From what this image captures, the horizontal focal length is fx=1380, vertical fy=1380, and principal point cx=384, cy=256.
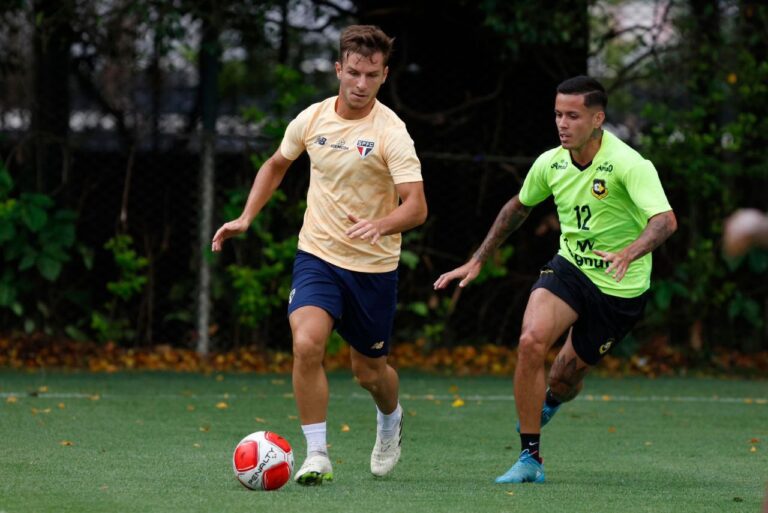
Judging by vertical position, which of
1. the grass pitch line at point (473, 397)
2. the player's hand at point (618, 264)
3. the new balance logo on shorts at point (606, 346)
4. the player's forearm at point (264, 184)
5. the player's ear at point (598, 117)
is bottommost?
the grass pitch line at point (473, 397)

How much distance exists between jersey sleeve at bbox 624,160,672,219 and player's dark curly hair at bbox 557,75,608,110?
0.37 meters

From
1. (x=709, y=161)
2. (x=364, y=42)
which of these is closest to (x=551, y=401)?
(x=364, y=42)

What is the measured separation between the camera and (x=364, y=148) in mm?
6172

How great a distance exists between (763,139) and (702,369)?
2.09 metres

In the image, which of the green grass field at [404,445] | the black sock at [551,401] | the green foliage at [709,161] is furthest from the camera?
the green foliage at [709,161]

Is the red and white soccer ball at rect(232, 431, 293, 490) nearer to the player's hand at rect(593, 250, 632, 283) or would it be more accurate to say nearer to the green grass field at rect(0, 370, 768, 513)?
the green grass field at rect(0, 370, 768, 513)

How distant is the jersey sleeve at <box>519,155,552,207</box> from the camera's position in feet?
22.3

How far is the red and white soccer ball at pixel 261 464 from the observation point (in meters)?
5.61

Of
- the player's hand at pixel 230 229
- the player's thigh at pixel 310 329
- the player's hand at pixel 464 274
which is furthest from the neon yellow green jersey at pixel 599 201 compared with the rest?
the player's hand at pixel 230 229

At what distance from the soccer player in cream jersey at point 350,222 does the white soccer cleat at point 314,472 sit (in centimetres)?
2

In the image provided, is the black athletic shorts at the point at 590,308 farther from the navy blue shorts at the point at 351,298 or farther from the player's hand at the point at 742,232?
the player's hand at the point at 742,232

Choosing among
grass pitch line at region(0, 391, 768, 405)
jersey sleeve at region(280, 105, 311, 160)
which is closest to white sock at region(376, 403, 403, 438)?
jersey sleeve at region(280, 105, 311, 160)

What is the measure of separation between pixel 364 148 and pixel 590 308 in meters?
1.42

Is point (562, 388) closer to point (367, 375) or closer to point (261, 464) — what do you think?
point (367, 375)
